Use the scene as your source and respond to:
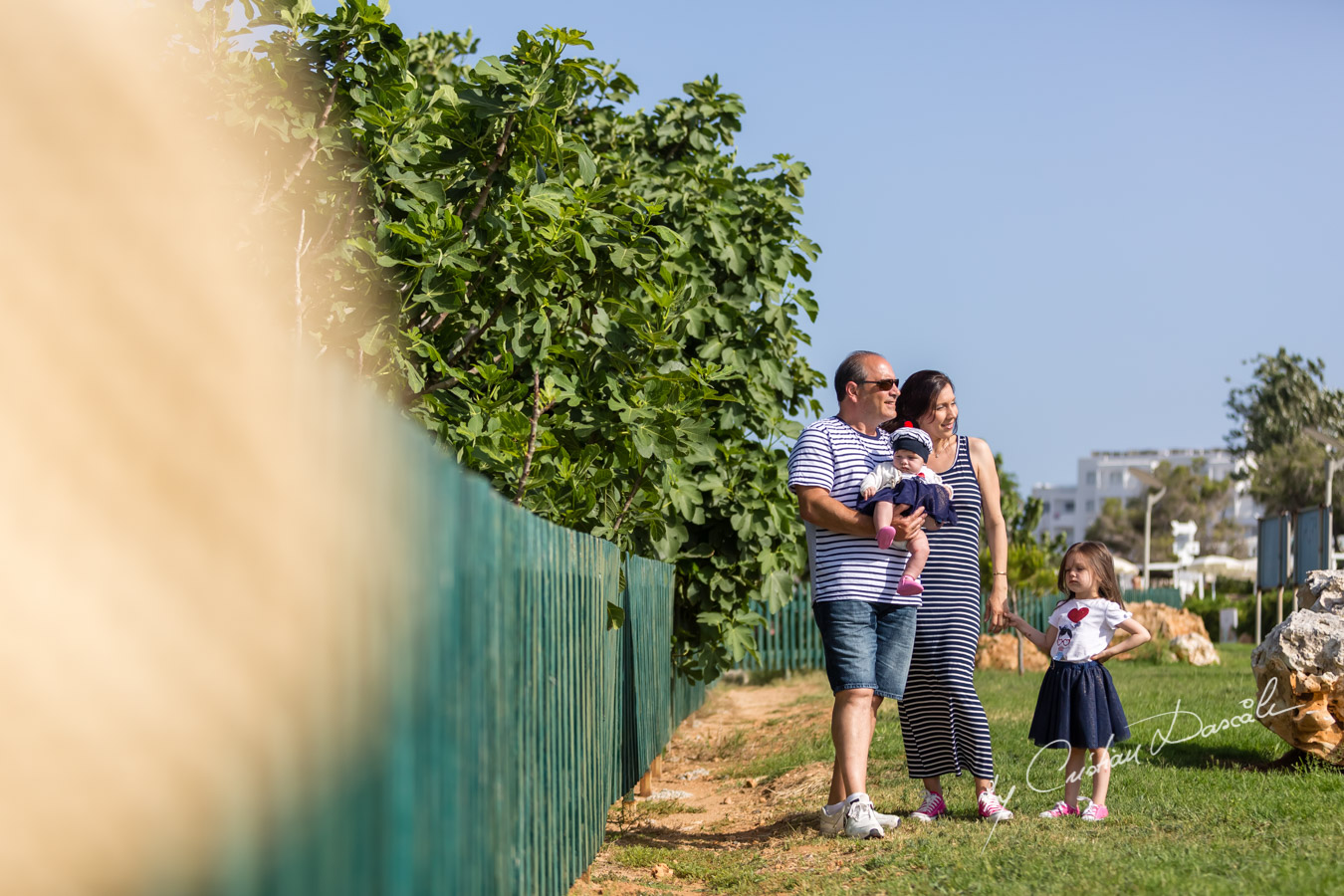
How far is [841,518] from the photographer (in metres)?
5.25

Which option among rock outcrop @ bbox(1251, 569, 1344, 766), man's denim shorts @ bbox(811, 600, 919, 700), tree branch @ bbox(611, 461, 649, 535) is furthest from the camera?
rock outcrop @ bbox(1251, 569, 1344, 766)

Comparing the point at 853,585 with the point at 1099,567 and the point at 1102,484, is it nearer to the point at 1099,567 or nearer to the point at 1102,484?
the point at 1099,567

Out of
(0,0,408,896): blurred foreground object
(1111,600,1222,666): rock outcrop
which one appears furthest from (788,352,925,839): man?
(1111,600,1222,666): rock outcrop

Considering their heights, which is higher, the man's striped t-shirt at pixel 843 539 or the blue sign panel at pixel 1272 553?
the man's striped t-shirt at pixel 843 539

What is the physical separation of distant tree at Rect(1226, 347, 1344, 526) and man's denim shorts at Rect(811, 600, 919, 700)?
6450cm

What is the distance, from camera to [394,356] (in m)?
5.31

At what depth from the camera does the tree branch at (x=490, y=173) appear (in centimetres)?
552

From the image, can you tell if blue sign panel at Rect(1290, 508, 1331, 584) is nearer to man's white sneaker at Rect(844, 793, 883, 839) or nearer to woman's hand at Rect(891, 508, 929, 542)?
woman's hand at Rect(891, 508, 929, 542)

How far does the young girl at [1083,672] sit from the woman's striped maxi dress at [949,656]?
0.91 feet

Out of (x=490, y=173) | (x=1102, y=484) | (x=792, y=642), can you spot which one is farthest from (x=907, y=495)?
(x=1102, y=484)

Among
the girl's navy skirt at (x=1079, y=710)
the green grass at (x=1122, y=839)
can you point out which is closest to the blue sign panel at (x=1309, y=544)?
the green grass at (x=1122, y=839)

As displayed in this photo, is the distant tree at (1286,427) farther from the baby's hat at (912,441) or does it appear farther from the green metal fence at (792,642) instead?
the baby's hat at (912,441)

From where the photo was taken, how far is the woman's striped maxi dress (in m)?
5.59

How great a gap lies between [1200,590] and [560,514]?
55404 millimetres
